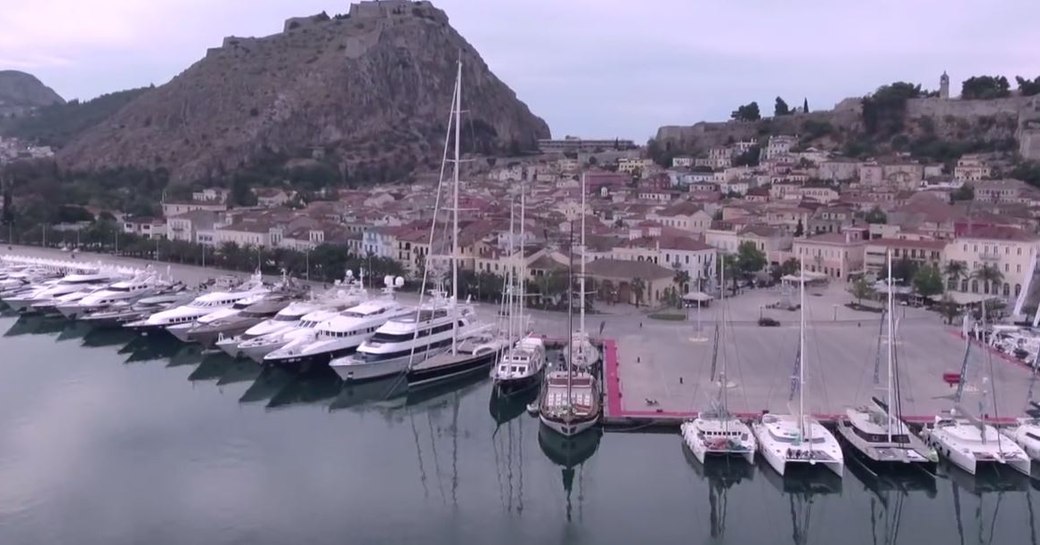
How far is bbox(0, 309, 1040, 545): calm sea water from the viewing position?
14047mm

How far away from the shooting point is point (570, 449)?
17.2m

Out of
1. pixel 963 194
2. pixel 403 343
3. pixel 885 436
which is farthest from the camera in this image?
pixel 963 194

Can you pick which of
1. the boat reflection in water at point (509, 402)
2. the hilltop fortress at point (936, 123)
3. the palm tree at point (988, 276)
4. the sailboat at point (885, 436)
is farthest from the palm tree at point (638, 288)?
the hilltop fortress at point (936, 123)

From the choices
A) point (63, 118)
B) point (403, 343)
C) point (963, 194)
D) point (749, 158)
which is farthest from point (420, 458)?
point (63, 118)

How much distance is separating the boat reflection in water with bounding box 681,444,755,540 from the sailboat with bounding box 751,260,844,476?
45 centimetres

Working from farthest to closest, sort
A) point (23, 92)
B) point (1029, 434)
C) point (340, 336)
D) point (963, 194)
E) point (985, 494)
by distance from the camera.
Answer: point (23, 92), point (963, 194), point (340, 336), point (1029, 434), point (985, 494)

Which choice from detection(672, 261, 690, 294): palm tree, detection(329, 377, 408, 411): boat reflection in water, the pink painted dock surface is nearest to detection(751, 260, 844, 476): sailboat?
the pink painted dock surface

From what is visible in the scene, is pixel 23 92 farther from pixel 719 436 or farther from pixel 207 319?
pixel 719 436

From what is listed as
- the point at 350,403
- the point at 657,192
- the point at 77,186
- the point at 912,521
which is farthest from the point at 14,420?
the point at 77,186

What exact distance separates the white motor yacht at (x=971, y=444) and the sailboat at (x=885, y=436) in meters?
0.34

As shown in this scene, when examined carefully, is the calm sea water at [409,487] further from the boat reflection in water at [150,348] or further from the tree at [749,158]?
the tree at [749,158]

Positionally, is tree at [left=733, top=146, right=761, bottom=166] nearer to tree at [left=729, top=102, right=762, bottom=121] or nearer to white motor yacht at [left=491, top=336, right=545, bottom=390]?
tree at [left=729, top=102, right=762, bottom=121]

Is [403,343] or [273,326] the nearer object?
[403,343]

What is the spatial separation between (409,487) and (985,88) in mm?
57691
